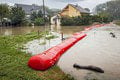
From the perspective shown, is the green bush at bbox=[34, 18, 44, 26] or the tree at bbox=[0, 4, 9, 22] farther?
the green bush at bbox=[34, 18, 44, 26]

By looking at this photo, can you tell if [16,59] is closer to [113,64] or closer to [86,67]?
[86,67]

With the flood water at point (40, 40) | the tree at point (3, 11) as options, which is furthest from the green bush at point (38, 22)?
the flood water at point (40, 40)

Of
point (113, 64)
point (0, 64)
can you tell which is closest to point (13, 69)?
point (0, 64)

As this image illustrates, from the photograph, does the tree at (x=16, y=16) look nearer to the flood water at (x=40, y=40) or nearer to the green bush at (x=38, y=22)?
the green bush at (x=38, y=22)

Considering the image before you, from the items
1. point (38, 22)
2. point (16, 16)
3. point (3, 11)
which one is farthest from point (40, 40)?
point (38, 22)

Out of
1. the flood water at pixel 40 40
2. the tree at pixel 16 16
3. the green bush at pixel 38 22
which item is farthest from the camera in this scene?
the green bush at pixel 38 22

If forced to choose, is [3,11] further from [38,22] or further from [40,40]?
[40,40]

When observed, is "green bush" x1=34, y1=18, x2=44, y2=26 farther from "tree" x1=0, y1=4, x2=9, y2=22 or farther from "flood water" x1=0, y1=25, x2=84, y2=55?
"flood water" x1=0, y1=25, x2=84, y2=55

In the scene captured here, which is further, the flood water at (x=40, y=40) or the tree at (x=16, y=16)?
the tree at (x=16, y=16)

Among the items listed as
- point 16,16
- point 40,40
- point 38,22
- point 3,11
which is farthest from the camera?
point 38,22

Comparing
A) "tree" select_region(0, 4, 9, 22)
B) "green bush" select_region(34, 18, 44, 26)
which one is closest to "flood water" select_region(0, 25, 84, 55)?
"tree" select_region(0, 4, 9, 22)

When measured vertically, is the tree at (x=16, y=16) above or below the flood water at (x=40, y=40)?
above

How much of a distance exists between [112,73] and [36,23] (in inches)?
1805

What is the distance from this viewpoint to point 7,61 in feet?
30.2
